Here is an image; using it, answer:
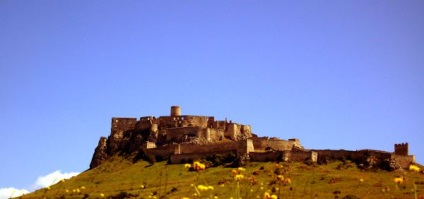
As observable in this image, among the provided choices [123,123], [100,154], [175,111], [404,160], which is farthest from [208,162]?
[123,123]

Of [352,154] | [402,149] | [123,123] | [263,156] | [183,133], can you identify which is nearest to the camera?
[352,154]

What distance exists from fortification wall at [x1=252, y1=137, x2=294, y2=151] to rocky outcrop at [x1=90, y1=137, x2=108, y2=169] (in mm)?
24368

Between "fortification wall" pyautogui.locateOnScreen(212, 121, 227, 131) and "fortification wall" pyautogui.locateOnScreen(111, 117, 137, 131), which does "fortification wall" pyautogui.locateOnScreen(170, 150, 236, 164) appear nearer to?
"fortification wall" pyautogui.locateOnScreen(212, 121, 227, 131)

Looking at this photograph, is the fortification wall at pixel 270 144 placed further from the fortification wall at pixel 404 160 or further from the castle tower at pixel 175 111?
the castle tower at pixel 175 111

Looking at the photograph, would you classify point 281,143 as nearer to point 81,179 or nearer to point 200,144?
point 200,144

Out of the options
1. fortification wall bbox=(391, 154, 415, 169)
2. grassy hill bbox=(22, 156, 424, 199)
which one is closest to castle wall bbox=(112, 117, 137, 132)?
grassy hill bbox=(22, 156, 424, 199)

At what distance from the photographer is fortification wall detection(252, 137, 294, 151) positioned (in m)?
88.0

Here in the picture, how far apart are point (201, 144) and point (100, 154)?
19.7 m

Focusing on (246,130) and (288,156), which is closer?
(288,156)

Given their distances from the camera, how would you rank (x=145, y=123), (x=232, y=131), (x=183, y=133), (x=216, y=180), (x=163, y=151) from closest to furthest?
(x=216, y=180)
(x=163, y=151)
(x=183, y=133)
(x=232, y=131)
(x=145, y=123)

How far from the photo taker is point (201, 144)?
88.4m

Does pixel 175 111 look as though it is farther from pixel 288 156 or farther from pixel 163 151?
pixel 288 156

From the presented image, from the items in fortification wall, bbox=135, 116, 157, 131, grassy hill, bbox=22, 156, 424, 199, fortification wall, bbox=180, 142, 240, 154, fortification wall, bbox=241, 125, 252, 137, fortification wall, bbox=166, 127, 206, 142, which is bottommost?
grassy hill, bbox=22, 156, 424, 199

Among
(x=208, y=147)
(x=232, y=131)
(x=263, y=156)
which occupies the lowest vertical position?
(x=263, y=156)
